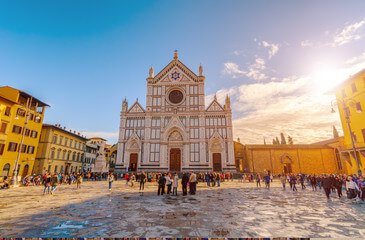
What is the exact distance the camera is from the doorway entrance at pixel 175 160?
3416 centimetres

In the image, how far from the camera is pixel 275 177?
1315 inches

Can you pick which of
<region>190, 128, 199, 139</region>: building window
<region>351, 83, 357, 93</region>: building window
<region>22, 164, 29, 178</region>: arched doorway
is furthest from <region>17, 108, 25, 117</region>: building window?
<region>351, 83, 357, 93</region>: building window

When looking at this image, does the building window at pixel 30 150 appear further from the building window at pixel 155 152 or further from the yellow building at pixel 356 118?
the yellow building at pixel 356 118

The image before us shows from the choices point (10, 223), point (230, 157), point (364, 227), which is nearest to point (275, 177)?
point (230, 157)

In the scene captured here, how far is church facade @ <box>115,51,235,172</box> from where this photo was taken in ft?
111

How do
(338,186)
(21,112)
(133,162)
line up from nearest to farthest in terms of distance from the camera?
(338,186) < (21,112) < (133,162)

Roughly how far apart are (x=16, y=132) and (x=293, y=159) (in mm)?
44768

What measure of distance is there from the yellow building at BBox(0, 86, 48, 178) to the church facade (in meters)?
13.2

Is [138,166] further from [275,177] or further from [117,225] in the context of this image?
[117,225]

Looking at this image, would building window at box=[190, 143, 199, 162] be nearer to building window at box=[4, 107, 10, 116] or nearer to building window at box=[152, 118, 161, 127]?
building window at box=[152, 118, 161, 127]

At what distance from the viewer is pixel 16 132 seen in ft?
89.0

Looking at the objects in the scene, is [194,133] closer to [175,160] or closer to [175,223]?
[175,160]

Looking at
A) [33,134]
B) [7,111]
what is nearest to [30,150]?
[33,134]

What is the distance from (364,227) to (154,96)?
34.3m
